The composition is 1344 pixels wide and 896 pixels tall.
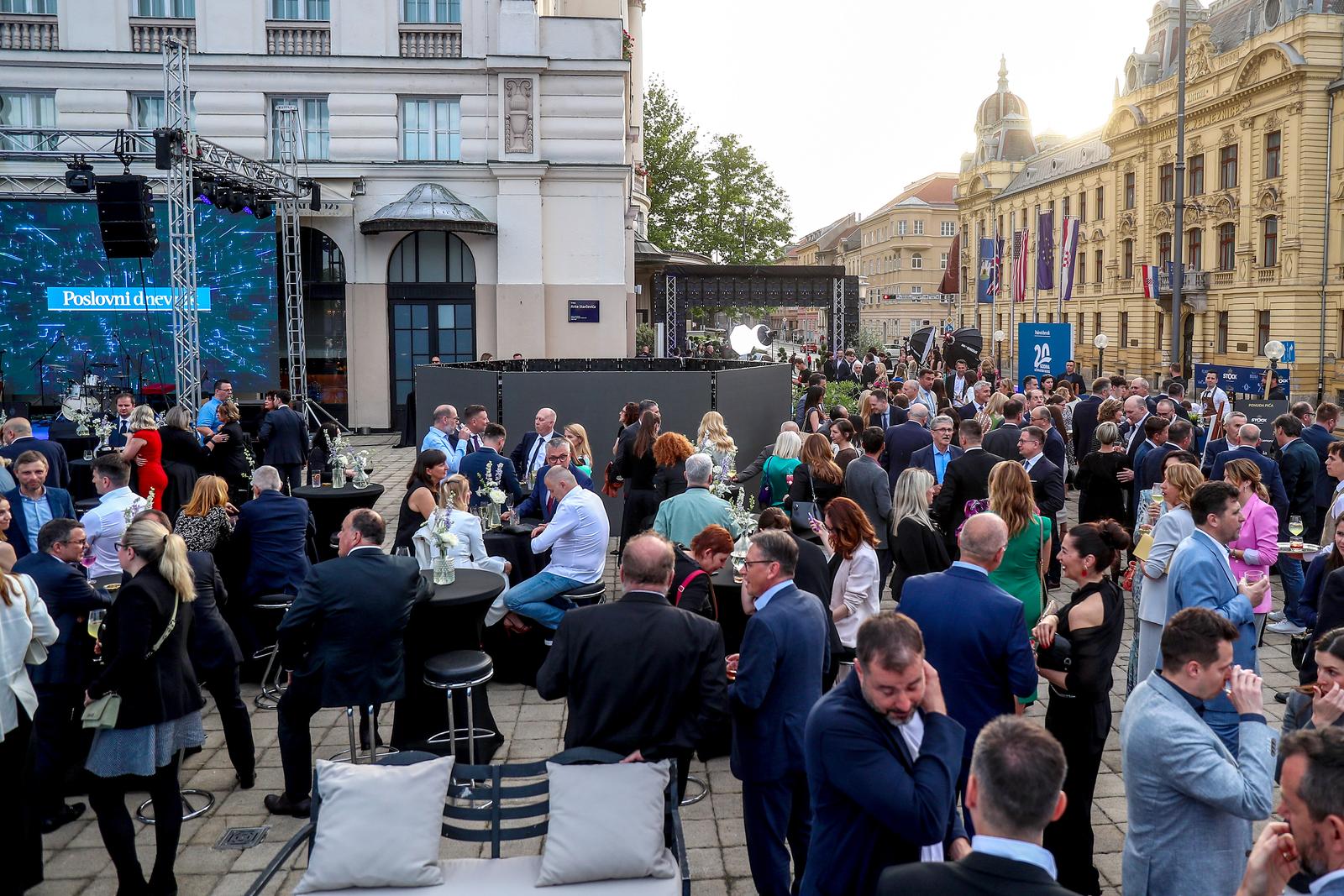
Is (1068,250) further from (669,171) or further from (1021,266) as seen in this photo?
(669,171)

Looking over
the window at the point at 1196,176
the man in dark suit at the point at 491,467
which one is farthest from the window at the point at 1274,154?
the man in dark suit at the point at 491,467

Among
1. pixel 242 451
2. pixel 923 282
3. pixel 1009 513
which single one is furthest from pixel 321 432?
pixel 923 282

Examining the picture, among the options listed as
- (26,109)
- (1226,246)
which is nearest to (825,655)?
(26,109)

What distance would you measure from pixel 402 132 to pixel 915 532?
19.7 m

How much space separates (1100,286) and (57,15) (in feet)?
160

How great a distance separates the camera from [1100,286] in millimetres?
54906

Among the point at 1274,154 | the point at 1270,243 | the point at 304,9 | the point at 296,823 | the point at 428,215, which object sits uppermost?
the point at 1274,154

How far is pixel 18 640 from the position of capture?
184 inches

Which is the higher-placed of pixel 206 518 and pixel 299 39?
pixel 299 39

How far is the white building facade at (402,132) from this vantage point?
22.1m

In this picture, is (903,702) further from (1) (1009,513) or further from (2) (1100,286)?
(2) (1100,286)

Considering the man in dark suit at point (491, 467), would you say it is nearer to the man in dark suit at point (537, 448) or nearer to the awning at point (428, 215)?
the man in dark suit at point (537, 448)

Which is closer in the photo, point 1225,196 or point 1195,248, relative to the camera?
point 1225,196

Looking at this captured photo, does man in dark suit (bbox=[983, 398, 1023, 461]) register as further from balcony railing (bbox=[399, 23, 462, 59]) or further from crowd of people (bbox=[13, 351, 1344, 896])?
balcony railing (bbox=[399, 23, 462, 59])
